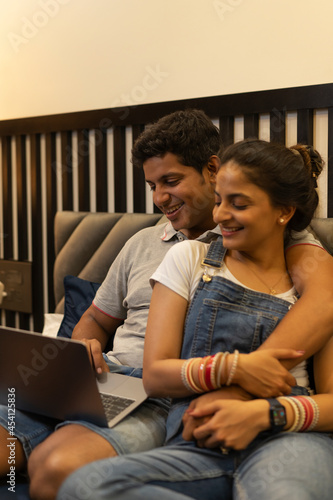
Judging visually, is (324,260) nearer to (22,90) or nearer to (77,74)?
(77,74)

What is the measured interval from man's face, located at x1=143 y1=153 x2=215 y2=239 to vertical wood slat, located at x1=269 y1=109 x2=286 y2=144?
0.41 metres

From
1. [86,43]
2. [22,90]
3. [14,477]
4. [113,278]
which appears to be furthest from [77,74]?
[14,477]

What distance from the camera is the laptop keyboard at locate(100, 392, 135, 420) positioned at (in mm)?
1201

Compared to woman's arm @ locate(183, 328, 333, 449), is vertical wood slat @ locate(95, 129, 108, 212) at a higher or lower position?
higher

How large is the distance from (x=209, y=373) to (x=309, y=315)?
26cm

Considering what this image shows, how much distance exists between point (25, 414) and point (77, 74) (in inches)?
65.4

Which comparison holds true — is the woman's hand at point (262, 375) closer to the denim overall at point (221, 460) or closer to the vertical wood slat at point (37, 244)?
the denim overall at point (221, 460)

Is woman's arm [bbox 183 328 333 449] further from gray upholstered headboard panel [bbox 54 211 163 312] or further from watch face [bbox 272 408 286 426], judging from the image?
gray upholstered headboard panel [bbox 54 211 163 312]

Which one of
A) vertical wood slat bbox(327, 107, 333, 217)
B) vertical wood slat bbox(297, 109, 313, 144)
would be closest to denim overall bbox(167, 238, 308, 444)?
vertical wood slat bbox(327, 107, 333, 217)

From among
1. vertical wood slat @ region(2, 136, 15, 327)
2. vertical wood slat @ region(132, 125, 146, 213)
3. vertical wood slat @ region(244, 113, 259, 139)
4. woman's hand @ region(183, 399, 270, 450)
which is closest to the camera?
woman's hand @ region(183, 399, 270, 450)

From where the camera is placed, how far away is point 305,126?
1.77 metres

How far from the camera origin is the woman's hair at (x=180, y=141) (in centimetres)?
153

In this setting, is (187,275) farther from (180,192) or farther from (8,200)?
(8,200)

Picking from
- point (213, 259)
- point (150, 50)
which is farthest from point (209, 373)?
point (150, 50)
